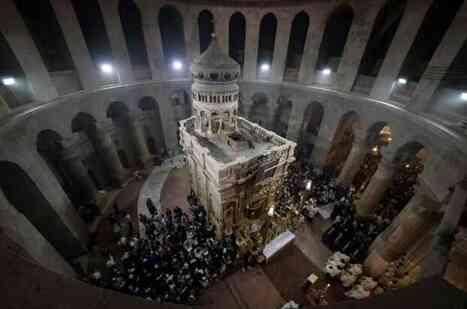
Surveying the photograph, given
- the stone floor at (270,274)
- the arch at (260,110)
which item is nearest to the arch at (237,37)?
the arch at (260,110)

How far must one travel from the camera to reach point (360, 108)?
41.7 feet

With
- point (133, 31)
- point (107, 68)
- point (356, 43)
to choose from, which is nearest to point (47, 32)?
point (107, 68)

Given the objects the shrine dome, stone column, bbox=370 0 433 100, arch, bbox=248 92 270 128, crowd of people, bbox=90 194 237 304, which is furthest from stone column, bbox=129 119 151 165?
stone column, bbox=370 0 433 100

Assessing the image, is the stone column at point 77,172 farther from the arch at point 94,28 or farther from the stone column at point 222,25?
the stone column at point 222,25

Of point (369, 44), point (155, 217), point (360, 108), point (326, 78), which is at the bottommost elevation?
point (155, 217)

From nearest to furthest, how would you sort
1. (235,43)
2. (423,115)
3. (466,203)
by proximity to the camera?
(466,203)
(423,115)
(235,43)

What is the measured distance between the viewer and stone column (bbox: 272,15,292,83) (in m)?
14.5

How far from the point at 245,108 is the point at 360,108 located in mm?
9124

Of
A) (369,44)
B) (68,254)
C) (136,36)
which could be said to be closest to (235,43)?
(136,36)

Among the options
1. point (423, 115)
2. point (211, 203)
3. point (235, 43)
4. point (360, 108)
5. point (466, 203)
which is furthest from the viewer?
point (235, 43)

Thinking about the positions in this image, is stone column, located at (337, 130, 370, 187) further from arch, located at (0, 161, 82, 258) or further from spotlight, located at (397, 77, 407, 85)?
arch, located at (0, 161, 82, 258)

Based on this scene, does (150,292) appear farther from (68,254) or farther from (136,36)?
(136,36)

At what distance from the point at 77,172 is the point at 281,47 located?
16848 millimetres

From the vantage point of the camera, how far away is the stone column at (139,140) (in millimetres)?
16031
